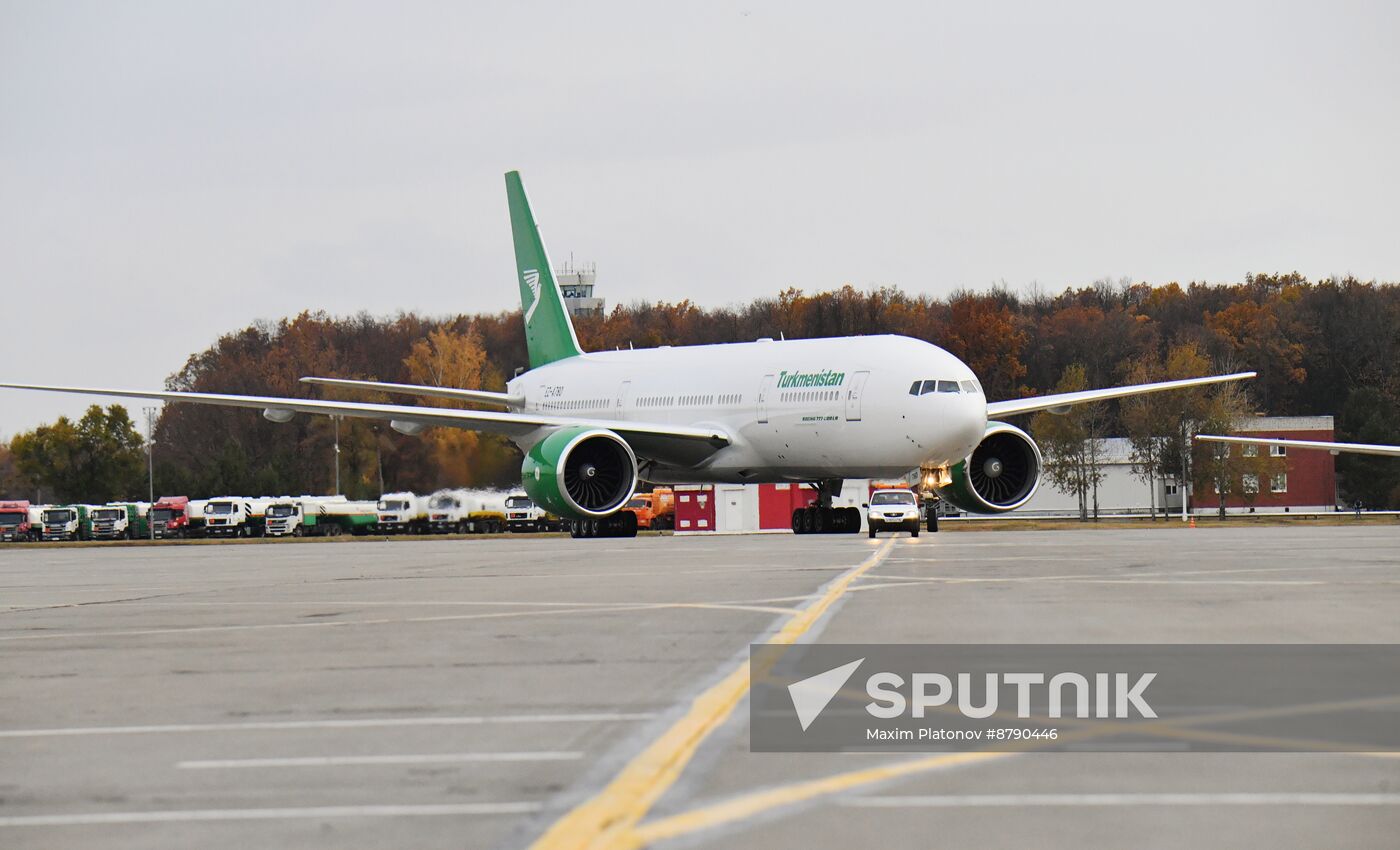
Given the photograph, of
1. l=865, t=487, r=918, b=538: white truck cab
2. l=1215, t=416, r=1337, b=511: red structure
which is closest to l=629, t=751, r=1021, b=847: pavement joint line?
l=865, t=487, r=918, b=538: white truck cab

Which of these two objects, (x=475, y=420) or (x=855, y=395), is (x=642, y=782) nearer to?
(x=855, y=395)

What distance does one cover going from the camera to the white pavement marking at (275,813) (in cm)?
637

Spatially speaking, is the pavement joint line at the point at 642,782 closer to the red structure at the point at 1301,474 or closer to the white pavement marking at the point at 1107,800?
the white pavement marking at the point at 1107,800

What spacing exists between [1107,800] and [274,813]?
9.74ft

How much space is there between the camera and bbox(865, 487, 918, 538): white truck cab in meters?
39.6

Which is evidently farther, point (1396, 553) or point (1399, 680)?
point (1396, 553)

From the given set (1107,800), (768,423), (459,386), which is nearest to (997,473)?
(768,423)

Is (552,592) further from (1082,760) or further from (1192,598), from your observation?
(1082,760)

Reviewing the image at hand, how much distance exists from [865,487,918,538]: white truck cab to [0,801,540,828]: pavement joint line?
32.8 meters

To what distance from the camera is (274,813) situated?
6.45m

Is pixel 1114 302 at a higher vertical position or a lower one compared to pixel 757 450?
higher

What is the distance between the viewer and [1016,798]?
644 cm

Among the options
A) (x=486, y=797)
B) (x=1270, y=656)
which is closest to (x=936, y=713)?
(x=486, y=797)

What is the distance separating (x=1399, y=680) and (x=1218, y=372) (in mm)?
89864
